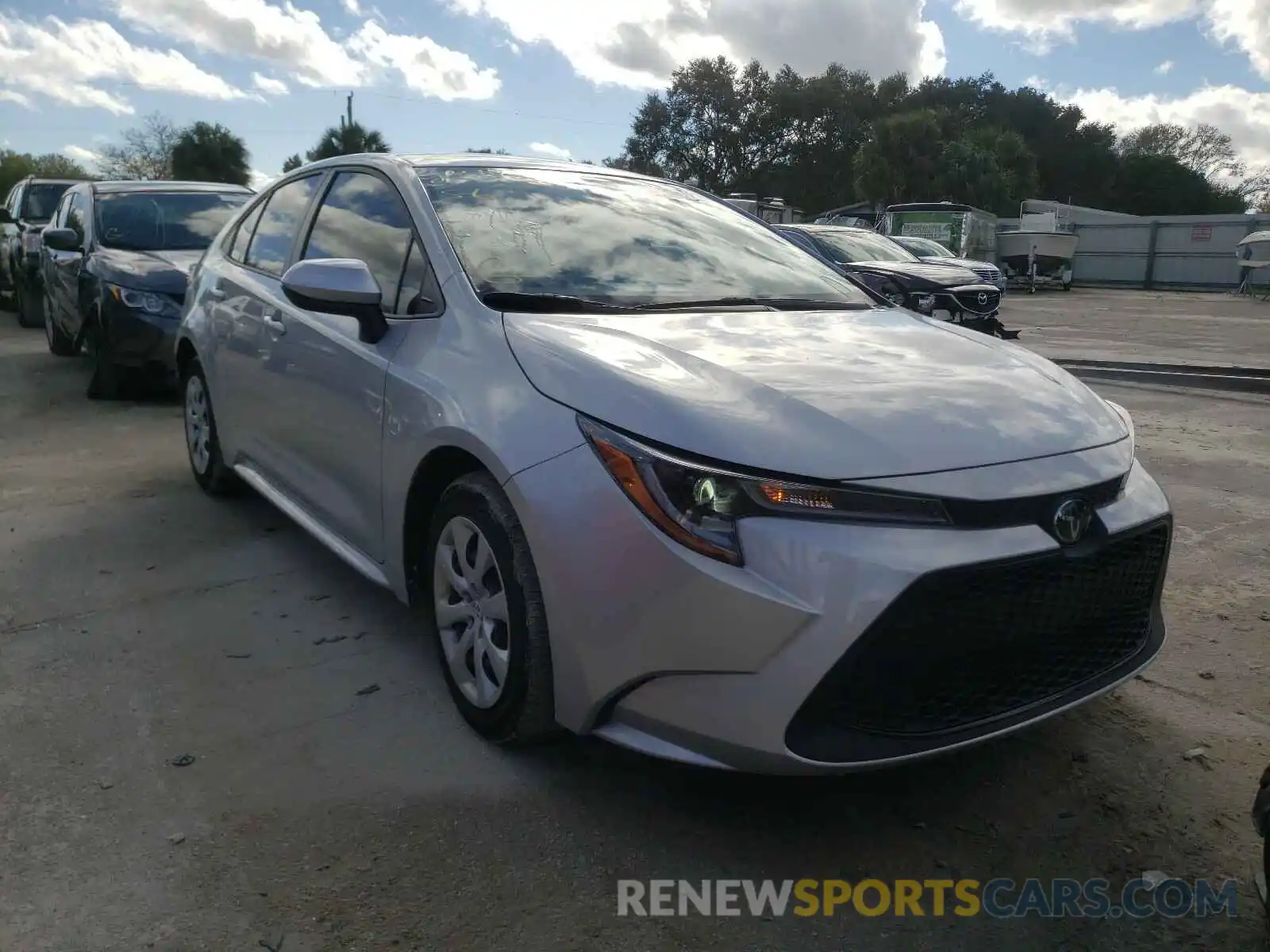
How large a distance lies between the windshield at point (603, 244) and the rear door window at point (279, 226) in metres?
0.97

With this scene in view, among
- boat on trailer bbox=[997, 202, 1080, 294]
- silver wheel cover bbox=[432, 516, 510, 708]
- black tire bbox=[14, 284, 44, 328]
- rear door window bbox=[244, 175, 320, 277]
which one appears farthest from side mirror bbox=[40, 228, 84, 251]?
boat on trailer bbox=[997, 202, 1080, 294]

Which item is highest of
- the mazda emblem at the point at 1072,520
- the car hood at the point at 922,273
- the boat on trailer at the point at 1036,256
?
the boat on trailer at the point at 1036,256

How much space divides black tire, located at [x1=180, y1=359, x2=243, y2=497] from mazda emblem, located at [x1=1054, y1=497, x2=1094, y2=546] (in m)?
3.80

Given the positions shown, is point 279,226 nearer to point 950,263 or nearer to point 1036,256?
point 950,263

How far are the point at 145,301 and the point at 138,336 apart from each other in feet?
0.85

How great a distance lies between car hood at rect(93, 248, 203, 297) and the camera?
295 inches

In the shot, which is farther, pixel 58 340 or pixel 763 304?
pixel 58 340

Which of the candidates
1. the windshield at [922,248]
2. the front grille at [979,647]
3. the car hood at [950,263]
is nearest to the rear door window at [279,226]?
the front grille at [979,647]

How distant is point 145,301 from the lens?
7453 millimetres

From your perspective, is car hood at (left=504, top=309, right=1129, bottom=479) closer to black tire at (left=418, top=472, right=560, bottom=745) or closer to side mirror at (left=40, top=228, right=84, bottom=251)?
black tire at (left=418, top=472, right=560, bottom=745)

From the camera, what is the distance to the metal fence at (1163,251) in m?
34.3

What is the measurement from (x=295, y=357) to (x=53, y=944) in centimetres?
216

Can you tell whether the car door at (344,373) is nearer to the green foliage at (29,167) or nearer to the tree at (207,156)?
the tree at (207,156)

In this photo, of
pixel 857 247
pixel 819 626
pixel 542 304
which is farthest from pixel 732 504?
pixel 857 247
